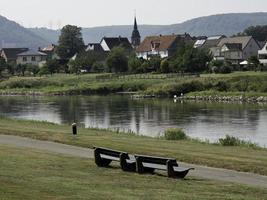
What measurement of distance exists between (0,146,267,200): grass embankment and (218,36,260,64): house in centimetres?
12178

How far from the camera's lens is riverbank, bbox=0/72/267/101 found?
87625mm

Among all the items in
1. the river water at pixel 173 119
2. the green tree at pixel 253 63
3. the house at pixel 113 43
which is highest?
the house at pixel 113 43

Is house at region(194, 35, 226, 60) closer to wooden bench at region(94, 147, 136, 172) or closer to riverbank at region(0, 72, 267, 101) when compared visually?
riverbank at region(0, 72, 267, 101)

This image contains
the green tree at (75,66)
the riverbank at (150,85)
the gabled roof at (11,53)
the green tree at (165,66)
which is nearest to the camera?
the riverbank at (150,85)

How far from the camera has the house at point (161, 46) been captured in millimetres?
148000

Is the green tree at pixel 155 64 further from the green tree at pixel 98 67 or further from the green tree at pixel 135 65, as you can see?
the green tree at pixel 98 67

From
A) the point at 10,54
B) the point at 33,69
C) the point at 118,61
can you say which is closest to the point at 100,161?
the point at 118,61

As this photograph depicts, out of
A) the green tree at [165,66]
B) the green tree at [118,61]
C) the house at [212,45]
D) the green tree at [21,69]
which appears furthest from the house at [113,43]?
the green tree at [165,66]

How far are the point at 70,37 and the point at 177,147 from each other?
463 ft

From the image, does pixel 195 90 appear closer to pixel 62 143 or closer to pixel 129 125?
pixel 129 125

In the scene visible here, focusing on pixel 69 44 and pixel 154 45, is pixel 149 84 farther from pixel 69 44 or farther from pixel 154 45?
pixel 69 44

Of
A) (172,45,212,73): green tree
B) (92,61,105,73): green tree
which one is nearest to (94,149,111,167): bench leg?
(172,45,212,73): green tree

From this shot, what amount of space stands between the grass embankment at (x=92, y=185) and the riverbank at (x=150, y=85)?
6385 cm

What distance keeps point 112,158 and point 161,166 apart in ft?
6.60
